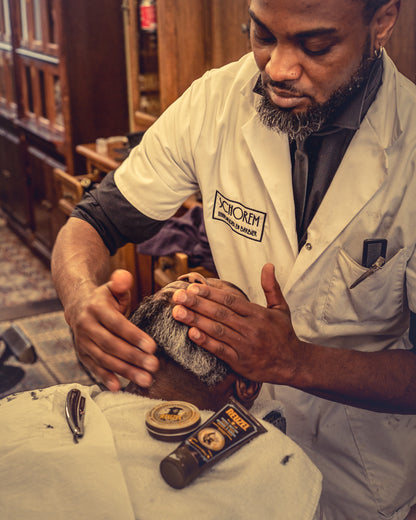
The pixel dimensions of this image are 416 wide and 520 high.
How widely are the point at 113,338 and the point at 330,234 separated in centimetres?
59

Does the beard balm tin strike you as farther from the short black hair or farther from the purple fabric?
the purple fabric

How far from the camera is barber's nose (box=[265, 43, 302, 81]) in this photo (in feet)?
4.27

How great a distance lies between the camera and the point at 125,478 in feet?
3.45

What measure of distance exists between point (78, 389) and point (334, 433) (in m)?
0.70

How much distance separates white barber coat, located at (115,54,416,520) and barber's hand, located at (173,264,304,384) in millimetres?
295

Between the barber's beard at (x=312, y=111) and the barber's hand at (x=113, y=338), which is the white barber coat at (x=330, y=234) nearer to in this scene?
the barber's beard at (x=312, y=111)

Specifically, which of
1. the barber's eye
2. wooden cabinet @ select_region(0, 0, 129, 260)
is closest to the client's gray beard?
the barber's eye

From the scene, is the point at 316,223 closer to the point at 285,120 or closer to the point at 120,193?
the point at 285,120

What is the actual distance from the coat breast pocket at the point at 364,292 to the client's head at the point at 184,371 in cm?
34

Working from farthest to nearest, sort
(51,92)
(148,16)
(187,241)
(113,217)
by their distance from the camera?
(51,92)
(148,16)
(187,241)
(113,217)

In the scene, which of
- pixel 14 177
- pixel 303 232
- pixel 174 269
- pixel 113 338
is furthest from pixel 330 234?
pixel 14 177

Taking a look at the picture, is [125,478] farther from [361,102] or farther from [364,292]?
[361,102]

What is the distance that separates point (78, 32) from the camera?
3.68 metres

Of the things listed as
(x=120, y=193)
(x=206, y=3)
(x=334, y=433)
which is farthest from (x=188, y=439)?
(x=206, y=3)
